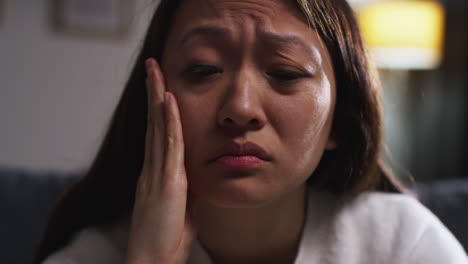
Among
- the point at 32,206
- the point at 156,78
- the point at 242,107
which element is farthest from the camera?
the point at 32,206

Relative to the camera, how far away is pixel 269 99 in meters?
0.75

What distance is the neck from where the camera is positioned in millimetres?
876

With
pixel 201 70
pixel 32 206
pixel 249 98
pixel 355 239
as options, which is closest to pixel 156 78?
pixel 201 70

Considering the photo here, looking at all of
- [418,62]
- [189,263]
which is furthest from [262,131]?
[418,62]

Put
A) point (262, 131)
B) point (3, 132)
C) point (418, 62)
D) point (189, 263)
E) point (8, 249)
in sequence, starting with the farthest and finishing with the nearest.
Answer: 1. point (418, 62)
2. point (3, 132)
3. point (8, 249)
4. point (189, 263)
5. point (262, 131)

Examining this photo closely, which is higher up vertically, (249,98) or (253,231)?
(249,98)

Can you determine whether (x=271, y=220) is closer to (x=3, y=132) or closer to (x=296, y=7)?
(x=296, y=7)

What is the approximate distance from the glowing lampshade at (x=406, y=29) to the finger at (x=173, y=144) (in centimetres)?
196

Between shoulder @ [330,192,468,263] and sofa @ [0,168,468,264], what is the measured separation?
0.33m

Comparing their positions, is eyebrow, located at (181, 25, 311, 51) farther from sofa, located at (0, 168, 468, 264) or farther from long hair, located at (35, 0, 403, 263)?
sofa, located at (0, 168, 468, 264)

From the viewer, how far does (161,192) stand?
790mm

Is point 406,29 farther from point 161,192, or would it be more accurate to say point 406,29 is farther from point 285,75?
point 161,192

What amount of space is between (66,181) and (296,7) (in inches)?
34.4

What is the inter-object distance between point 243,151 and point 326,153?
13.2 inches
